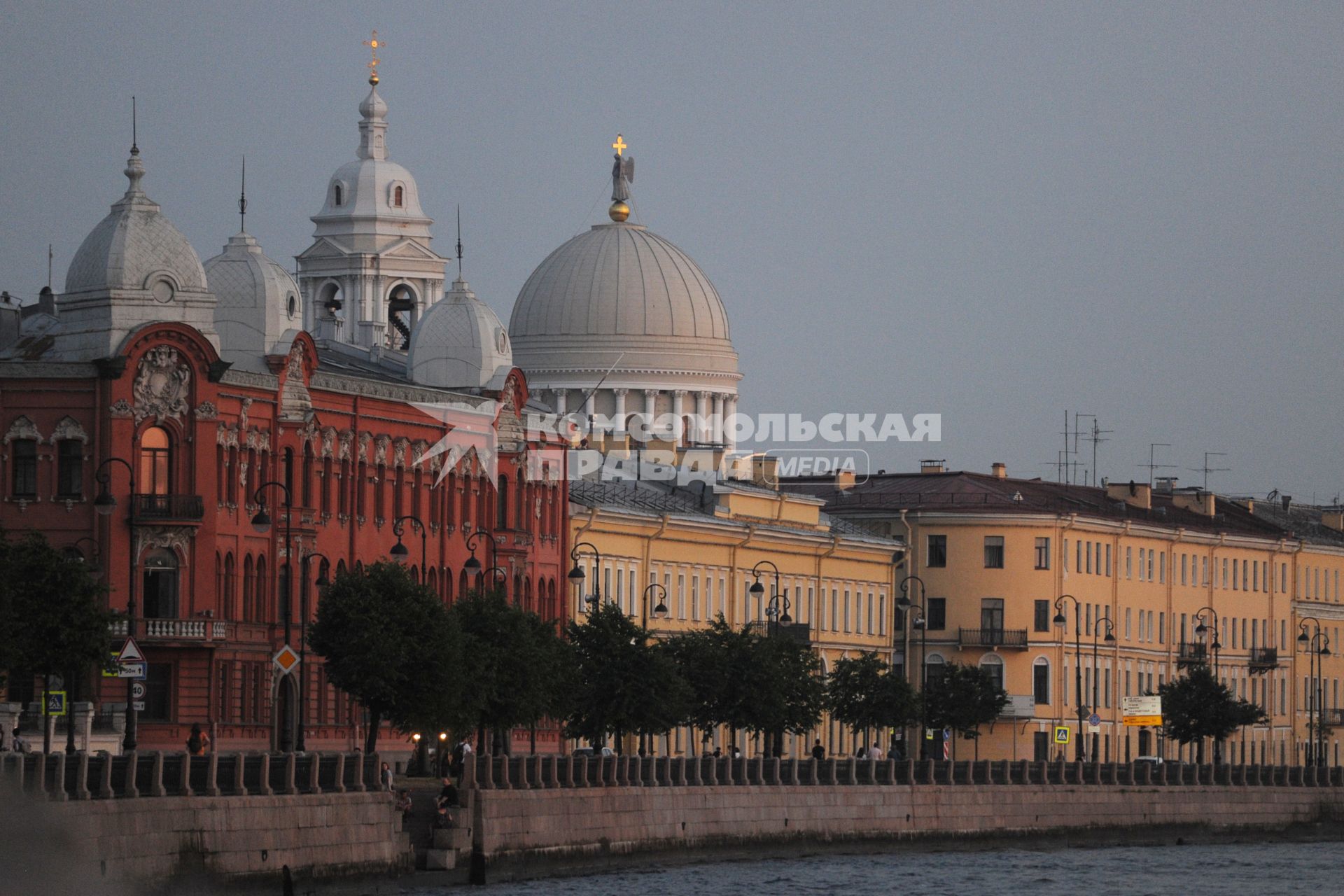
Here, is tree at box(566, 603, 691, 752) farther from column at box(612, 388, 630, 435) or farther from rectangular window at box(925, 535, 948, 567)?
column at box(612, 388, 630, 435)

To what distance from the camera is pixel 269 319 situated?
90625 millimetres

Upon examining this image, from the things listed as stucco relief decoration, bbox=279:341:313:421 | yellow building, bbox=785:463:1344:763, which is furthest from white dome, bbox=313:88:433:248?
stucco relief decoration, bbox=279:341:313:421

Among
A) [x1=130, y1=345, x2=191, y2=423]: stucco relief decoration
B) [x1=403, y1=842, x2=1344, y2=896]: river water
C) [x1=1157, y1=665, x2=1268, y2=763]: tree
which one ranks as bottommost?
[x1=403, y1=842, x2=1344, y2=896]: river water

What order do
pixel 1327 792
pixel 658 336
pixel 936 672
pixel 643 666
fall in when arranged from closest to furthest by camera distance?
1. pixel 643 666
2. pixel 1327 792
3. pixel 936 672
4. pixel 658 336

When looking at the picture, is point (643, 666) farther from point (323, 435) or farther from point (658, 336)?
point (658, 336)

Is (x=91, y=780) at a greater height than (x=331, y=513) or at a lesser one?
lesser

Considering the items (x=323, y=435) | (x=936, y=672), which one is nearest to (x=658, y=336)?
(x=936, y=672)

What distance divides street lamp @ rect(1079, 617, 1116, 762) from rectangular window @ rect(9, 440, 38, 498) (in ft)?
154

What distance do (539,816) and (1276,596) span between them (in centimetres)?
7834

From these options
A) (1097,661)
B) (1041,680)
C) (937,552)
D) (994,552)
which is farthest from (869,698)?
(1097,661)

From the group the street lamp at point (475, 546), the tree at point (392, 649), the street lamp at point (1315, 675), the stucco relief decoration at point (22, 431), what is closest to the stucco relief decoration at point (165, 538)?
the stucco relief decoration at point (22, 431)

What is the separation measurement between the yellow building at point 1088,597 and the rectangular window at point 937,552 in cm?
6

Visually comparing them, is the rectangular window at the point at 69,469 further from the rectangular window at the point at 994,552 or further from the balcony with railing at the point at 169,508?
the rectangular window at the point at 994,552

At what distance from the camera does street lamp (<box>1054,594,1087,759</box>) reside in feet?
397
